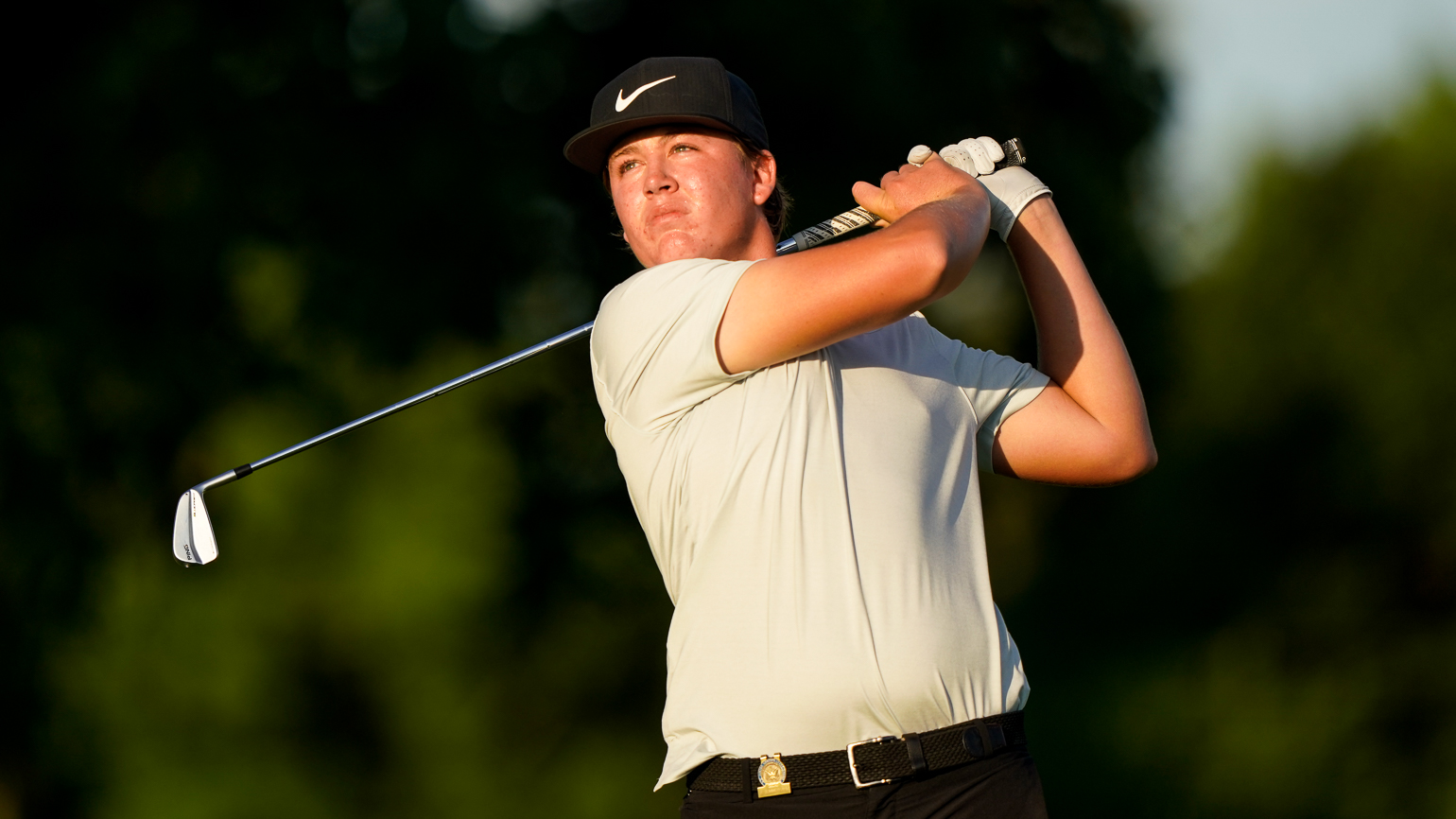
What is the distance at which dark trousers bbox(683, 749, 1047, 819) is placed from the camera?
1.52m

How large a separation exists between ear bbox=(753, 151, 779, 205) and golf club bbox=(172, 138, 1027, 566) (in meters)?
0.08

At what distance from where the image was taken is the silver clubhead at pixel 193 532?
96.7 inches

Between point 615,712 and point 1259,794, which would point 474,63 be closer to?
point 615,712

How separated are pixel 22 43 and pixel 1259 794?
5.81 metres

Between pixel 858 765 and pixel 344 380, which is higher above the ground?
pixel 344 380

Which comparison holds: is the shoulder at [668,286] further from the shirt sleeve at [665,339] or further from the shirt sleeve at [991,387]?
the shirt sleeve at [991,387]

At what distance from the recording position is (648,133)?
193 cm

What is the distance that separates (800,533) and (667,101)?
2.19 ft

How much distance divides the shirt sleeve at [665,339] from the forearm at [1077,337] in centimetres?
51

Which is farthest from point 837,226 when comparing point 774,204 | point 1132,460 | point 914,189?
point 1132,460

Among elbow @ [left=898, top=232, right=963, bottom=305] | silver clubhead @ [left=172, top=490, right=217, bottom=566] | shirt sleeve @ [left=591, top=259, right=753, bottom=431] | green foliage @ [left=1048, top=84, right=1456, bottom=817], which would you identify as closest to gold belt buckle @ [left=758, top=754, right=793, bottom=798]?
shirt sleeve @ [left=591, top=259, right=753, bottom=431]

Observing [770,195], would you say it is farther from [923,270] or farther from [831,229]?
[923,270]

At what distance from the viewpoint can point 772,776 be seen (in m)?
1.53

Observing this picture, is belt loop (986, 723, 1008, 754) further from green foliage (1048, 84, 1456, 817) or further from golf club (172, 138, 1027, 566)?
green foliage (1048, 84, 1456, 817)
